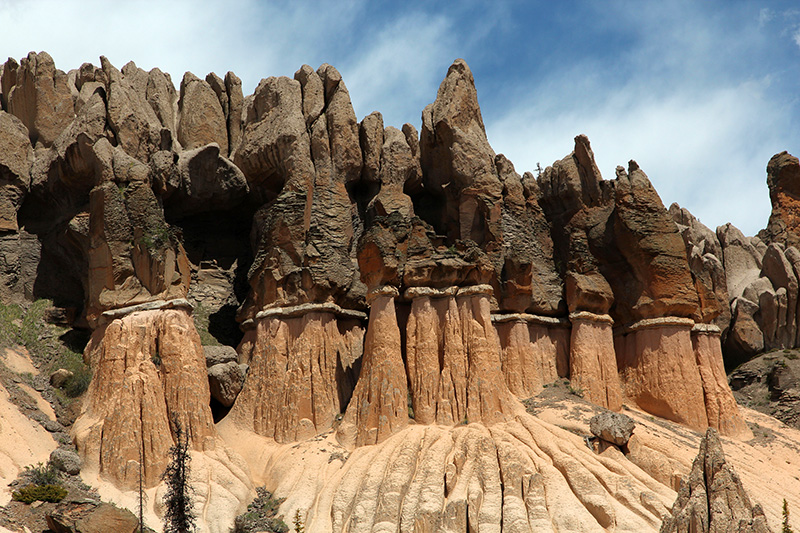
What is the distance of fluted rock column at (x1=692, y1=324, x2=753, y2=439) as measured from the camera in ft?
121

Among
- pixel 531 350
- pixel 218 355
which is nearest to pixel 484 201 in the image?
pixel 531 350

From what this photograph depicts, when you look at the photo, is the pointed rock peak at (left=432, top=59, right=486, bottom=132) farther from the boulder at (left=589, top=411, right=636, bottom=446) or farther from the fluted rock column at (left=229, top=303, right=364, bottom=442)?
the boulder at (left=589, top=411, right=636, bottom=446)

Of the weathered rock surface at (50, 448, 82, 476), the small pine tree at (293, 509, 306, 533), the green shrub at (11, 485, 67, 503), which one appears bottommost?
the small pine tree at (293, 509, 306, 533)

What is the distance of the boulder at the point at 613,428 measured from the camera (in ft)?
103

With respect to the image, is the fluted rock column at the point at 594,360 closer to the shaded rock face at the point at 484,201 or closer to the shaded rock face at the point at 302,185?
the shaded rock face at the point at 484,201

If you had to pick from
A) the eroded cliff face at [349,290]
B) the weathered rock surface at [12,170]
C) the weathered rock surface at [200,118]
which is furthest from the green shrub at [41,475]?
the weathered rock surface at [200,118]

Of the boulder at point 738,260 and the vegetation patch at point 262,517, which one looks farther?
the boulder at point 738,260

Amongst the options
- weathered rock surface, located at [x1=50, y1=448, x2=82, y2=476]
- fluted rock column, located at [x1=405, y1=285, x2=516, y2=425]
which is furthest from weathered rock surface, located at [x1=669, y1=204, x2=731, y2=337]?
weathered rock surface, located at [x1=50, y1=448, x2=82, y2=476]

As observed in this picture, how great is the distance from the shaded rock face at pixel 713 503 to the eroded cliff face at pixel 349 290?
299 inches

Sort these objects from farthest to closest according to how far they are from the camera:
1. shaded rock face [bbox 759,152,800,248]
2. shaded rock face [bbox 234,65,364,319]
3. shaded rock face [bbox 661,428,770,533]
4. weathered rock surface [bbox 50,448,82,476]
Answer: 1. shaded rock face [bbox 759,152,800,248]
2. shaded rock face [bbox 234,65,364,319]
3. weathered rock surface [bbox 50,448,82,476]
4. shaded rock face [bbox 661,428,770,533]

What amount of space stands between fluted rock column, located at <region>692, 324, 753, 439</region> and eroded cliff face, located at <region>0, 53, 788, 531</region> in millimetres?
125

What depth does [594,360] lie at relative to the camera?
37.8 metres

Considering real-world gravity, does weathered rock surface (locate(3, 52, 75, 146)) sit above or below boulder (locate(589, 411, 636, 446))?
above

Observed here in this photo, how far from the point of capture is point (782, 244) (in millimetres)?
49156
